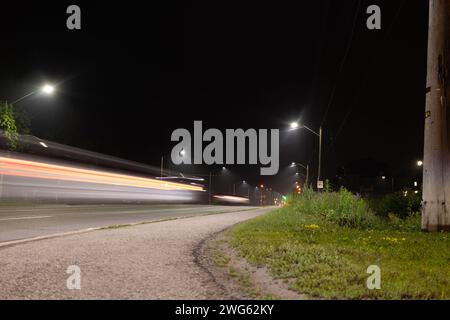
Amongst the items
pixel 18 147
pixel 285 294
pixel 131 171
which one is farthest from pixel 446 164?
pixel 131 171

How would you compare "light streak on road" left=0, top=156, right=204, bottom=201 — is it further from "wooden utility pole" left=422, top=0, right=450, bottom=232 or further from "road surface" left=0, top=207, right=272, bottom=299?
"wooden utility pole" left=422, top=0, right=450, bottom=232

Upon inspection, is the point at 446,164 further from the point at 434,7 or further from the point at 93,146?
the point at 93,146

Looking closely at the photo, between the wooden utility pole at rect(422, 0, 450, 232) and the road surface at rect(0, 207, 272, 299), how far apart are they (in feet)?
22.6

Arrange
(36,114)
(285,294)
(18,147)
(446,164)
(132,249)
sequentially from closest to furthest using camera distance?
1. (285,294)
2. (132,249)
3. (446,164)
4. (18,147)
5. (36,114)

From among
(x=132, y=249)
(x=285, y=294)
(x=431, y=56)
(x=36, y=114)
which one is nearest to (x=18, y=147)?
(x=36, y=114)

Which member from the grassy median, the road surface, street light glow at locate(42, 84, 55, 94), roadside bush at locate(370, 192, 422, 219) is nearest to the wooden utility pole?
the grassy median

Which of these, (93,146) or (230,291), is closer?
(230,291)

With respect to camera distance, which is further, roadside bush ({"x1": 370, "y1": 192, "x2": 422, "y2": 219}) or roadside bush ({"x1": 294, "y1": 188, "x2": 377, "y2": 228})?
roadside bush ({"x1": 370, "y1": 192, "x2": 422, "y2": 219})

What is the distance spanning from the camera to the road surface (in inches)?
207
